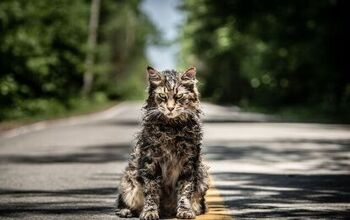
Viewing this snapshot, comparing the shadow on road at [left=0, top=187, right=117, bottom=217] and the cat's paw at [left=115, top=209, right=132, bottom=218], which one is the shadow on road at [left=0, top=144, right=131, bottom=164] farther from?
the cat's paw at [left=115, top=209, right=132, bottom=218]

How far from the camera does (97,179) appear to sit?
11398 mm

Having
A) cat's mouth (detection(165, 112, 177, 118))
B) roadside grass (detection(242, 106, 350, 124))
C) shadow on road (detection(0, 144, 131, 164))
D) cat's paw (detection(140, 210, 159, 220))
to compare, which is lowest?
cat's paw (detection(140, 210, 159, 220))

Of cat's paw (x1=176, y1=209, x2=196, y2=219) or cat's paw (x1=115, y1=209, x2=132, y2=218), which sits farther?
cat's paw (x1=115, y1=209, x2=132, y2=218)

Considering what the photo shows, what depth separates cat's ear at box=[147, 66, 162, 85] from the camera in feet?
21.9

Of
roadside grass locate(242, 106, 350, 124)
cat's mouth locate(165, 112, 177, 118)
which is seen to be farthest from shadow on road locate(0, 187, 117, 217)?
roadside grass locate(242, 106, 350, 124)

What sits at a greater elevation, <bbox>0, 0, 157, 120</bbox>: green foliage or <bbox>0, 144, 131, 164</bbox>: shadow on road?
<bbox>0, 0, 157, 120</bbox>: green foliage

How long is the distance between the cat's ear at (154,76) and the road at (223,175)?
157 cm

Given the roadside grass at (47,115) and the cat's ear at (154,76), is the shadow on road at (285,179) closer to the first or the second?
the cat's ear at (154,76)

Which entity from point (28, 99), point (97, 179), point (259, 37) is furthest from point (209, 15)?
point (97, 179)

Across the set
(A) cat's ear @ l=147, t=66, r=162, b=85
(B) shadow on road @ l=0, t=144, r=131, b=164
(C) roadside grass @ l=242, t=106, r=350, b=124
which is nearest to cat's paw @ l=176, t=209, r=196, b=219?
(A) cat's ear @ l=147, t=66, r=162, b=85

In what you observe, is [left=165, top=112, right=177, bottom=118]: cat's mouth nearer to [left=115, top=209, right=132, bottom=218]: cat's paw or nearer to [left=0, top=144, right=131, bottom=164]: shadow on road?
[left=115, top=209, right=132, bottom=218]: cat's paw

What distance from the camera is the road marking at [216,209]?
7.28 meters

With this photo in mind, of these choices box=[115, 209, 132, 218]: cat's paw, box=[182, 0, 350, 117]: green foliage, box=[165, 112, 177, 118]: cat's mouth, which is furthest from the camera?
box=[182, 0, 350, 117]: green foliage

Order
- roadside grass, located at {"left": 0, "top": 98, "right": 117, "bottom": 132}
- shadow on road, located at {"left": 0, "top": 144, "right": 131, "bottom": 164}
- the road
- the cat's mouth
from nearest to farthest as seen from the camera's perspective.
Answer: the cat's mouth
the road
shadow on road, located at {"left": 0, "top": 144, "right": 131, "bottom": 164}
roadside grass, located at {"left": 0, "top": 98, "right": 117, "bottom": 132}
